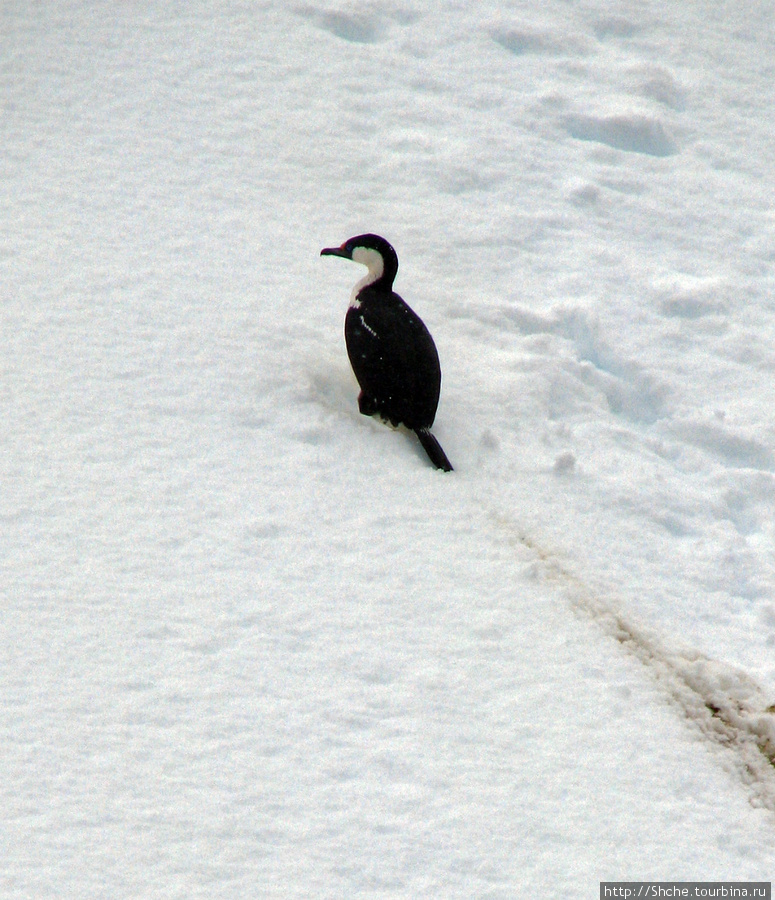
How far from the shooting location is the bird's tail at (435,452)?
13.5ft

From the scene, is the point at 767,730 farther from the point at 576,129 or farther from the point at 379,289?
the point at 576,129

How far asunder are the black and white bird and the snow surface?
10 centimetres

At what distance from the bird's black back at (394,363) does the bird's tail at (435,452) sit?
8 centimetres

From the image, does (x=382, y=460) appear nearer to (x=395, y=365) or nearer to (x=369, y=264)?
(x=395, y=365)

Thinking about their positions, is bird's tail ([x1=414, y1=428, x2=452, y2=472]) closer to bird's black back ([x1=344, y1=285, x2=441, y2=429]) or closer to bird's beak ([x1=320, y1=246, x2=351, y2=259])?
bird's black back ([x1=344, y1=285, x2=441, y2=429])

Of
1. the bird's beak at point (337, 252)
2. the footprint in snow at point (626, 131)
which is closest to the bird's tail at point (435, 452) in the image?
the bird's beak at point (337, 252)

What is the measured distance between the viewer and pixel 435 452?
13.5 ft

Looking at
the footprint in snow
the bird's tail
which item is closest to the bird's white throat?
the bird's tail

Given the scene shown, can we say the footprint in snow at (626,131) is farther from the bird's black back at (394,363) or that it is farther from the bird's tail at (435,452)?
the bird's tail at (435,452)

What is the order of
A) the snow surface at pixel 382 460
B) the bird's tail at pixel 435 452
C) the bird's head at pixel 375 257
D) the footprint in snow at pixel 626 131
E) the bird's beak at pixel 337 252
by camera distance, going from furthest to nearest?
the footprint in snow at pixel 626 131
the bird's beak at pixel 337 252
the bird's head at pixel 375 257
the bird's tail at pixel 435 452
the snow surface at pixel 382 460

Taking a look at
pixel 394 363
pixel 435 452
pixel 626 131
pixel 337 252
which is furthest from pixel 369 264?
pixel 626 131

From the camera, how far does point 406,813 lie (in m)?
2.77

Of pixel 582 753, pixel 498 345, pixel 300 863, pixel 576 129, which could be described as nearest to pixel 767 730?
Answer: pixel 582 753

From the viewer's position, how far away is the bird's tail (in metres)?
4.11
